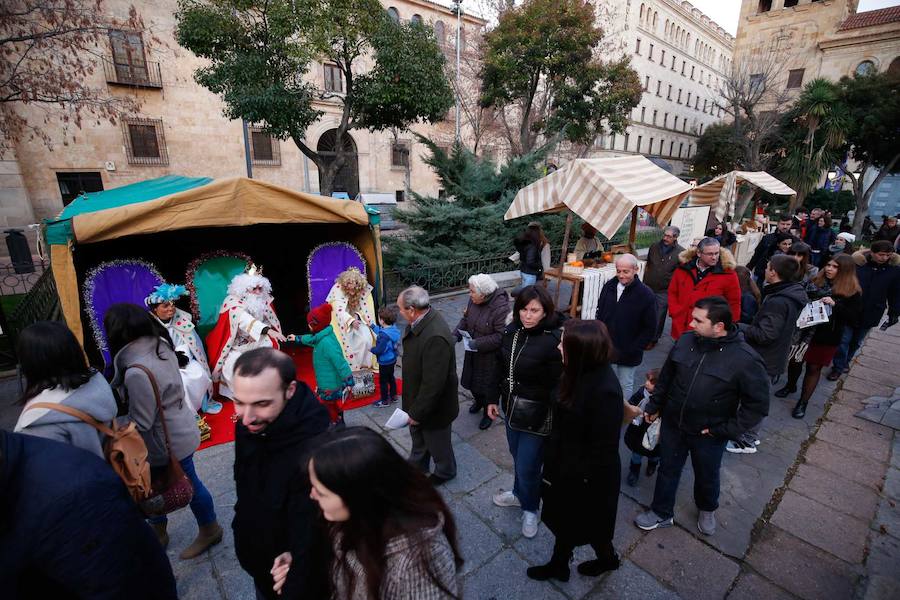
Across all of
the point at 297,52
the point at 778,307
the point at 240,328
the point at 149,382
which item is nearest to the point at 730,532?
the point at 778,307

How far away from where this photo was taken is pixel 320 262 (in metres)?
6.46

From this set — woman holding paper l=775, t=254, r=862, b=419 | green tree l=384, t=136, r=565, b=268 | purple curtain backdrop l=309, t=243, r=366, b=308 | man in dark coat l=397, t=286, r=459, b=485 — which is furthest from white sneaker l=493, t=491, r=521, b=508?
green tree l=384, t=136, r=565, b=268

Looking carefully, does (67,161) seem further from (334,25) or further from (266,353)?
(266,353)

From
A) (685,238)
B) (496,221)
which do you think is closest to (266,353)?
(496,221)

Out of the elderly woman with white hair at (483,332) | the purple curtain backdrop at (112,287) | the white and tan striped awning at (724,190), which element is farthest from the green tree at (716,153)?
the purple curtain backdrop at (112,287)

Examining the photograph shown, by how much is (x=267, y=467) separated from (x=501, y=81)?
48.2ft

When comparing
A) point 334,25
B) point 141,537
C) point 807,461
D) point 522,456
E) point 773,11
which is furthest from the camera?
point 773,11

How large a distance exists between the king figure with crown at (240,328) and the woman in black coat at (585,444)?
3.72m

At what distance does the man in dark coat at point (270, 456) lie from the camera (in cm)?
158

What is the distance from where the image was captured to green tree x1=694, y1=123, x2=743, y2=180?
28.6 metres

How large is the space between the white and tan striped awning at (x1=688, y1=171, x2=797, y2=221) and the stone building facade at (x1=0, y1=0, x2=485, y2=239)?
29.3 ft

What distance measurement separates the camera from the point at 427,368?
9.89 ft

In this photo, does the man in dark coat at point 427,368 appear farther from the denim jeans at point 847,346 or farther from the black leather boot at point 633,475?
the denim jeans at point 847,346

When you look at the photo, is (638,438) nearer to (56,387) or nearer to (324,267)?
(56,387)
